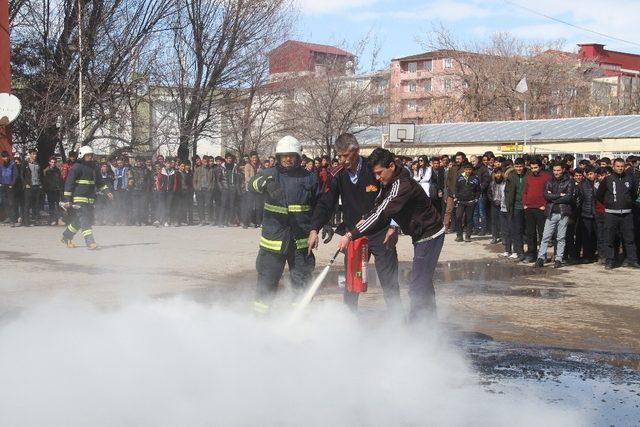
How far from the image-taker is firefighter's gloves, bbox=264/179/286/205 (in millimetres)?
7410

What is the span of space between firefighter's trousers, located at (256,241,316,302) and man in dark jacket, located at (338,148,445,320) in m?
0.43

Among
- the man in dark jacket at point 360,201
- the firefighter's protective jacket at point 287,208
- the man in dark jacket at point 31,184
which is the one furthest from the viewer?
the man in dark jacket at point 31,184

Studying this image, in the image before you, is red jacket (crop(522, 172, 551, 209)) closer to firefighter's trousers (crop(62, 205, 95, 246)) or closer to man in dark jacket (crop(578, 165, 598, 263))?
man in dark jacket (crop(578, 165, 598, 263))

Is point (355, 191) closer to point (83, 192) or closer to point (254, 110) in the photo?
point (83, 192)

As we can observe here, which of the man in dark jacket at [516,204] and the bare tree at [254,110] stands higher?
the bare tree at [254,110]

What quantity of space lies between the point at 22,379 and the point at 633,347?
5618 millimetres

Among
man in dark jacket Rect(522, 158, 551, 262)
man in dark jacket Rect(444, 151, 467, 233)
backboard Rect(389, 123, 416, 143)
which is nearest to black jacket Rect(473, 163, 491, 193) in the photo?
man in dark jacket Rect(444, 151, 467, 233)

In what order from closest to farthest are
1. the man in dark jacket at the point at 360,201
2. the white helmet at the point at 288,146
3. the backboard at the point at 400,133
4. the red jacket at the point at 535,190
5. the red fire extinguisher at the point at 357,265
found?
the white helmet at the point at 288,146 < the man in dark jacket at the point at 360,201 < the red fire extinguisher at the point at 357,265 < the red jacket at the point at 535,190 < the backboard at the point at 400,133

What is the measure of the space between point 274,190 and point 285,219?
32 cm

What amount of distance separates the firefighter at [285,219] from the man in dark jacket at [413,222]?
1.46ft

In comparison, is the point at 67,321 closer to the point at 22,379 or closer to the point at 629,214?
the point at 22,379

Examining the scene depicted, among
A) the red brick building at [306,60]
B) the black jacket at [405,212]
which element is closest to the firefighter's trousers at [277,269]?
the black jacket at [405,212]

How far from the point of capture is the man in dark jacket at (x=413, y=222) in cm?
739

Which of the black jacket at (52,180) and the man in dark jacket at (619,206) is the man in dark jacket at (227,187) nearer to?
the black jacket at (52,180)
